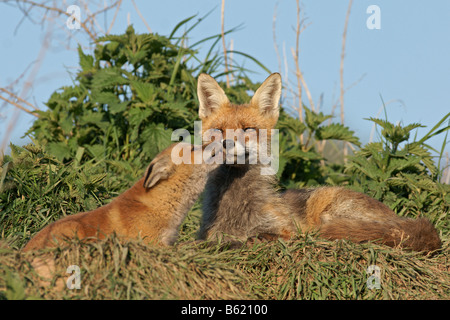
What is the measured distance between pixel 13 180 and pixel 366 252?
326 cm

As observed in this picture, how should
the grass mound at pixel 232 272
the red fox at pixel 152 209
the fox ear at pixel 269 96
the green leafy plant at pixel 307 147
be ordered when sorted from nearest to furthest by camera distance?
1. the grass mound at pixel 232 272
2. the red fox at pixel 152 209
3. the fox ear at pixel 269 96
4. the green leafy plant at pixel 307 147

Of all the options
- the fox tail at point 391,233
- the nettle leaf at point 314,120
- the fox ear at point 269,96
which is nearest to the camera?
the fox tail at point 391,233

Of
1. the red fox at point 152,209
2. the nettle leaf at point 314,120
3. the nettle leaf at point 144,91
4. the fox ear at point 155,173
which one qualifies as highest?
the nettle leaf at point 144,91

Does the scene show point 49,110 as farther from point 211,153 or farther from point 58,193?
point 211,153

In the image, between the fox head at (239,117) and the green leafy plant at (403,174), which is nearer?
the fox head at (239,117)

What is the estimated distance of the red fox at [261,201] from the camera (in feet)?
14.0

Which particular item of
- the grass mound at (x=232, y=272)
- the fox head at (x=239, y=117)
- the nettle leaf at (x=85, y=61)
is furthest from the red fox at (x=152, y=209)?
the nettle leaf at (x=85, y=61)

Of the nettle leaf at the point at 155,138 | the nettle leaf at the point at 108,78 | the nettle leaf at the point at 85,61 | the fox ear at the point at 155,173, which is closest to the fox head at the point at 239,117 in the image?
the fox ear at the point at 155,173

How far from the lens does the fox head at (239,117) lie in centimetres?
442

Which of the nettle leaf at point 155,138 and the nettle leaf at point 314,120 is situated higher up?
the nettle leaf at point 314,120

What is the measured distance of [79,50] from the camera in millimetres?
6520

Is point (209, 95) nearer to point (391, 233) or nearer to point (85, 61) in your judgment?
point (391, 233)

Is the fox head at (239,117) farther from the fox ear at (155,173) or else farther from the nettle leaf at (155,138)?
the nettle leaf at (155,138)
